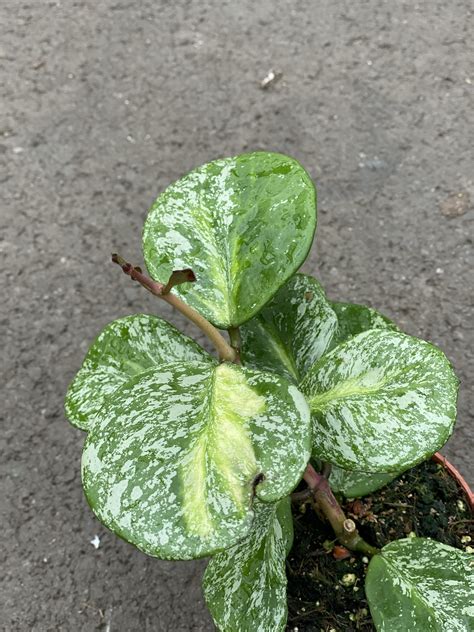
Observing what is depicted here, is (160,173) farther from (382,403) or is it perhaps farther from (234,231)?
(382,403)

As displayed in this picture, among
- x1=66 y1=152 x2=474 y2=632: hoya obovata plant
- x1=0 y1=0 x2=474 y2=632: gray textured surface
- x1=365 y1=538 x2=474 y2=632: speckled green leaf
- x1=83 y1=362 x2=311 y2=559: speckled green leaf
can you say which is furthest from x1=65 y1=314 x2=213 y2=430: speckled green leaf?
x1=0 y1=0 x2=474 y2=632: gray textured surface

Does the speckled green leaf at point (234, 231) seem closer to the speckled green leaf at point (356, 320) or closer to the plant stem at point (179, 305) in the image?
the plant stem at point (179, 305)

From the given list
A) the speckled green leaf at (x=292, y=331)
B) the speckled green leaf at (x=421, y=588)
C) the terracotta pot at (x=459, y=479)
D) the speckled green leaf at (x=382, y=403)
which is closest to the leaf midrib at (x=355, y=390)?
the speckled green leaf at (x=382, y=403)

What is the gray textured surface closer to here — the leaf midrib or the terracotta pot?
the terracotta pot

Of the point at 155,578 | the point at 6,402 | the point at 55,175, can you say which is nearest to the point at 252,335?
the point at 155,578

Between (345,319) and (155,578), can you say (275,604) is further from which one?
(155,578)

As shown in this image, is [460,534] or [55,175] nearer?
[460,534]
